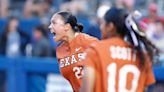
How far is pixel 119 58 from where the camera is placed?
4.50m

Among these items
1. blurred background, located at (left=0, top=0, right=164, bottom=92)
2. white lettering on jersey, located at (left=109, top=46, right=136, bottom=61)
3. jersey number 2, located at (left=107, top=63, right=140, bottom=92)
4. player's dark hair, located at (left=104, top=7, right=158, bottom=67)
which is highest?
blurred background, located at (left=0, top=0, right=164, bottom=92)

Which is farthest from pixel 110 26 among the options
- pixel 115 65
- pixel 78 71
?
pixel 78 71

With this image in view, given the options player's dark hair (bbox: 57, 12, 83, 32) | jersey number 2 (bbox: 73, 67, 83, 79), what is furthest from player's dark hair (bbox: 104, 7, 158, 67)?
player's dark hair (bbox: 57, 12, 83, 32)

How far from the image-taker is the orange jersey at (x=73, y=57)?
5676 millimetres

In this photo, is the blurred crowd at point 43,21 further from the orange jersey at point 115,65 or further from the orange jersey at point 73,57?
the orange jersey at point 115,65

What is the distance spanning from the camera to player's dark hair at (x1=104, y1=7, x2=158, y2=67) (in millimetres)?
4520

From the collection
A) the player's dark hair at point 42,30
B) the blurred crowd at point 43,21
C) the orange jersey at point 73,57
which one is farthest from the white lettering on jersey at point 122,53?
the player's dark hair at point 42,30

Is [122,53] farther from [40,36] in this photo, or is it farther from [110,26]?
[40,36]

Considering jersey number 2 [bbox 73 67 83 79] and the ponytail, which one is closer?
the ponytail

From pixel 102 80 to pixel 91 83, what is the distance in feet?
0.34

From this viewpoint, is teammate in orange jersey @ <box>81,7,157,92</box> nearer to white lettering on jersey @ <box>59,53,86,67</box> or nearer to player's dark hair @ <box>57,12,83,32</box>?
white lettering on jersey @ <box>59,53,86,67</box>

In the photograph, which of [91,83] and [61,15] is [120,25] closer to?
[91,83]

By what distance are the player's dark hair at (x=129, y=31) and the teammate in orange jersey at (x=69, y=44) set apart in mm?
1194

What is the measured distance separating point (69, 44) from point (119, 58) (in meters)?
1.50
